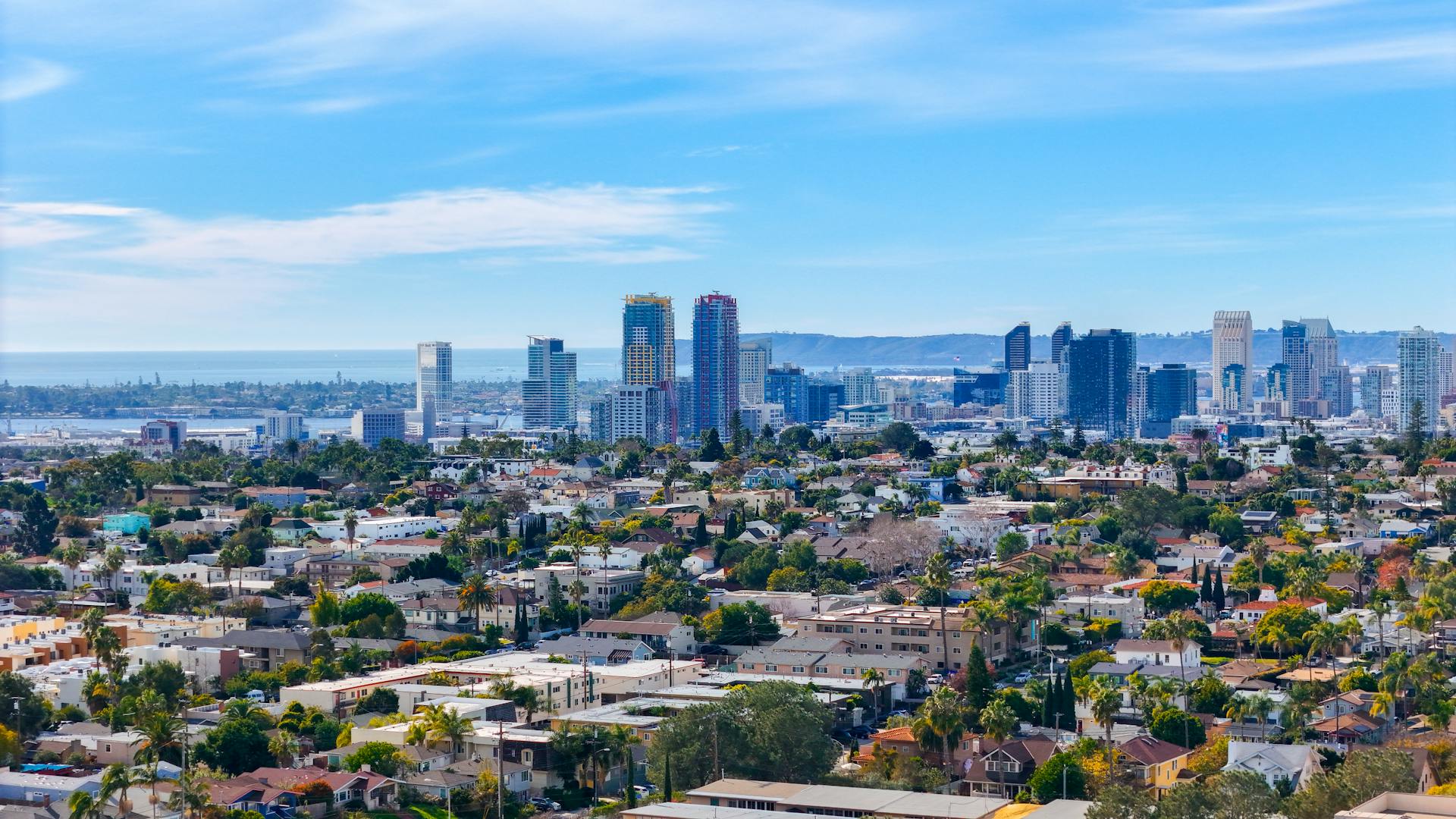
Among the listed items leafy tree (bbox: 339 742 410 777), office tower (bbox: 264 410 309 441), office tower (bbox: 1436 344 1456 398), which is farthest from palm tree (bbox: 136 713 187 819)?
office tower (bbox: 1436 344 1456 398)

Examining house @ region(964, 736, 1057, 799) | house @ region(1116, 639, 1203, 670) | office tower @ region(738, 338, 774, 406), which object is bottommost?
house @ region(964, 736, 1057, 799)

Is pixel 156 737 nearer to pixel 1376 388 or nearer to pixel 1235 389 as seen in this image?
pixel 1376 388

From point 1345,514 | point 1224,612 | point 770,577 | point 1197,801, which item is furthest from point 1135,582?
point 1197,801

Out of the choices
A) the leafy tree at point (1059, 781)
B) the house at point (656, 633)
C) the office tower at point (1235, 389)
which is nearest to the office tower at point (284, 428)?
the office tower at point (1235, 389)

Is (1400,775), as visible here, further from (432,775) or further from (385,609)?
(385,609)

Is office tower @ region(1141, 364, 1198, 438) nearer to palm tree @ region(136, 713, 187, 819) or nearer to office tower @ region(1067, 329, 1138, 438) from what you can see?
office tower @ region(1067, 329, 1138, 438)

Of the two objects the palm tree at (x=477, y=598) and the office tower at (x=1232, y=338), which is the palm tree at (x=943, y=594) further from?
the office tower at (x=1232, y=338)

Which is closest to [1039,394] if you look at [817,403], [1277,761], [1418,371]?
[817,403]
